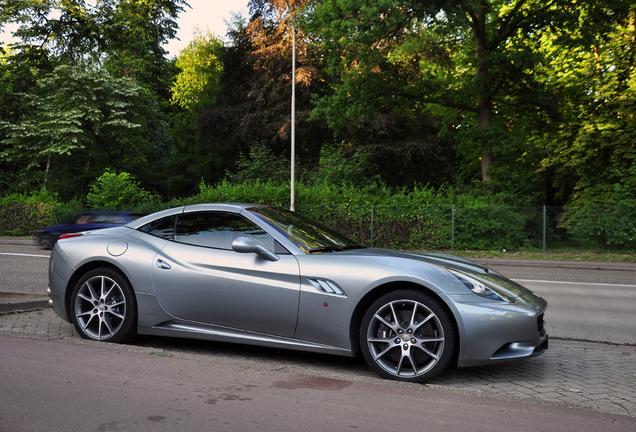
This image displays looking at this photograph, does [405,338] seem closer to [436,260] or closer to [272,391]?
[436,260]

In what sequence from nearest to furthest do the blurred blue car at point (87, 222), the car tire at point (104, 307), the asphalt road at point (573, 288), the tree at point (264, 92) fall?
the car tire at point (104, 307)
the asphalt road at point (573, 288)
the blurred blue car at point (87, 222)
the tree at point (264, 92)

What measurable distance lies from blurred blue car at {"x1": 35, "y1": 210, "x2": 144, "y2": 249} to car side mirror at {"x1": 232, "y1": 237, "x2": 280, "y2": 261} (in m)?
11.7

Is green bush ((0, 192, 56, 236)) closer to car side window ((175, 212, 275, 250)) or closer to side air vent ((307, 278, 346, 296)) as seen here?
car side window ((175, 212, 275, 250))

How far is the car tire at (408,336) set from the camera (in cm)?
409

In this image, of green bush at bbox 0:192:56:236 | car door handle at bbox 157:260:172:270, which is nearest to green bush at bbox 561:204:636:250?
car door handle at bbox 157:260:172:270

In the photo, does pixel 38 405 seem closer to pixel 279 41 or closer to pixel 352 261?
pixel 352 261

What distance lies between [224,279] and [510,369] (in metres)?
2.51

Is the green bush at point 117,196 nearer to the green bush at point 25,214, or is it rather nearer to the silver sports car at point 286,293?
the green bush at point 25,214

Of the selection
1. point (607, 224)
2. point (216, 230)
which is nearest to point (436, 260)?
point (216, 230)

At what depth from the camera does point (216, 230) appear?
5.08 metres

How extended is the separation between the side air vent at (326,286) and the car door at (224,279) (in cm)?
15

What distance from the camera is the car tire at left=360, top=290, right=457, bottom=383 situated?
409 centimetres

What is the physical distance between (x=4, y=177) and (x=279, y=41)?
1818cm

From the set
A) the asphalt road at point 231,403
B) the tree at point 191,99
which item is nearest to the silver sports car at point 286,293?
the asphalt road at point 231,403
